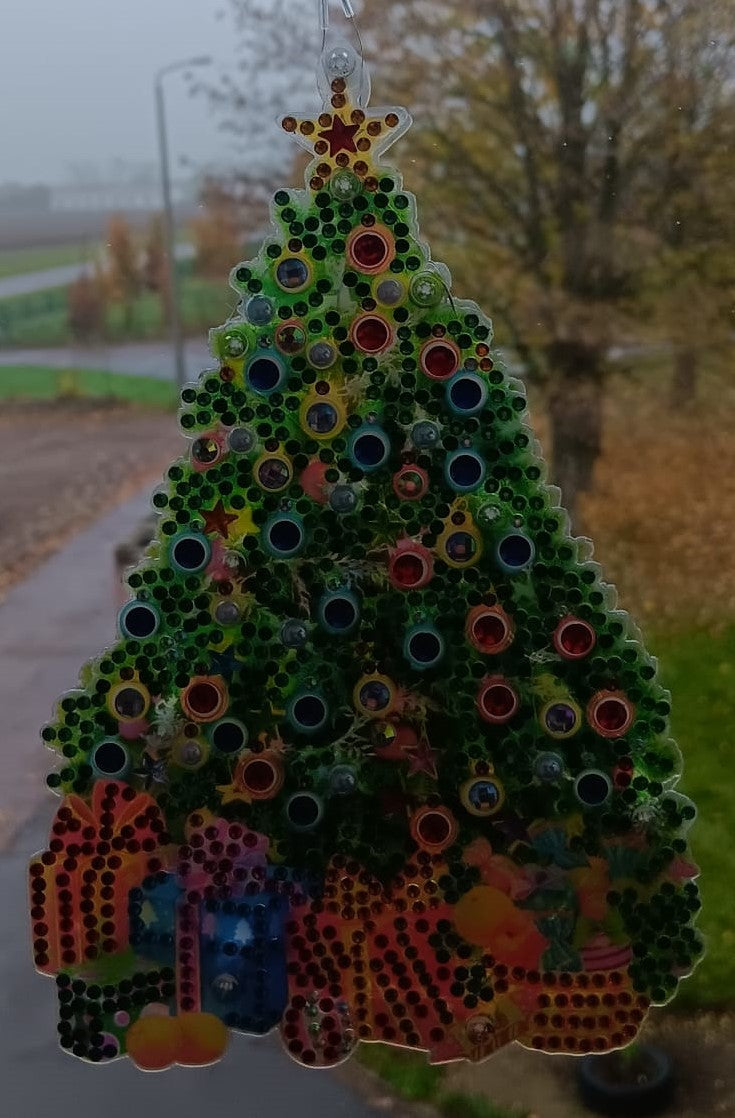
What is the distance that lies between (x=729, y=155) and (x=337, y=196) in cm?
94

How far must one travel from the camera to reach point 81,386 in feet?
4.64

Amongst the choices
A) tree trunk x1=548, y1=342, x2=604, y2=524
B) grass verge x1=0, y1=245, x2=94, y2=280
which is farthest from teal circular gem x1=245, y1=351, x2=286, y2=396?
tree trunk x1=548, y1=342, x2=604, y2=524

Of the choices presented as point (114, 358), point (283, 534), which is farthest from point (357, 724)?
point (114, 358)

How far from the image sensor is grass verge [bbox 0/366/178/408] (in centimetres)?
136

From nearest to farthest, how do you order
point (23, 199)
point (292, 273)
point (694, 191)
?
point (292, 273) → point (23, 199) → point (694, 191)

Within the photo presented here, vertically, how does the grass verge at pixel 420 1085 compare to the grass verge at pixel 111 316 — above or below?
below

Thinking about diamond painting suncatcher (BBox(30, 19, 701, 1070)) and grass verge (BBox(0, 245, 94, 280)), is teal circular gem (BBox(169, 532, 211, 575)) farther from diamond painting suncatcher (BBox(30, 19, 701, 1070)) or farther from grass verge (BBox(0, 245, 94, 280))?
grass verge (BBox(0, 245, 94, 280))

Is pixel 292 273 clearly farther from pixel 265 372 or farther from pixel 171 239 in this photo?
pixel 171 239

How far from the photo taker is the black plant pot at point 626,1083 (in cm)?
118

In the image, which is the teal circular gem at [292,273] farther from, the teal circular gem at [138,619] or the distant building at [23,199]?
the distant building at [23,199]

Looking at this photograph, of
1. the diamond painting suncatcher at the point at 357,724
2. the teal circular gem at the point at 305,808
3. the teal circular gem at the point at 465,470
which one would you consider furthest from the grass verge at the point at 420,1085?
the teal circular gem at the point at 465,470

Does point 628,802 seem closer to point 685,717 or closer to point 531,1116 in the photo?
point 531,1116

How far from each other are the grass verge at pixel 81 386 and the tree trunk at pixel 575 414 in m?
0.57

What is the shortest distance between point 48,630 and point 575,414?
0.83 m
